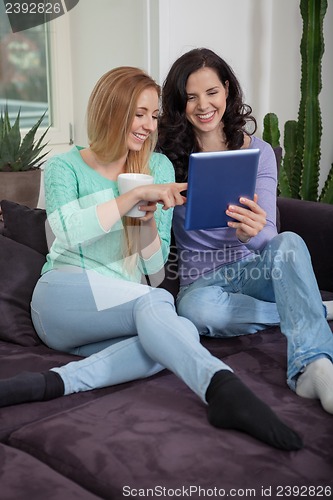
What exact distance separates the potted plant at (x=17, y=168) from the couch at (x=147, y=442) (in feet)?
2.15

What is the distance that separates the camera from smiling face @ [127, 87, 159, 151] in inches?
75.2

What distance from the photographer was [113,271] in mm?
1957

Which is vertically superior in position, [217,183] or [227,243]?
[217,183]

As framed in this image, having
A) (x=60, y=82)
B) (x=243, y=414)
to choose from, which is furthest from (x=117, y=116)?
(x=60, y=82)

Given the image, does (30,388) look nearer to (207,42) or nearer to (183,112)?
(183,112)

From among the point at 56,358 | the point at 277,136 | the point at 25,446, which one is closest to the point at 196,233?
the point at 56,358

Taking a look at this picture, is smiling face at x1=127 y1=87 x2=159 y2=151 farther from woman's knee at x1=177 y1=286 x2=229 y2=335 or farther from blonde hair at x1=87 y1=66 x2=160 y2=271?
woman's knee at x1=177 y1=286 x2=229 y2=335

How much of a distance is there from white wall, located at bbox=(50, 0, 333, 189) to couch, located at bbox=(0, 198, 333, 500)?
5.03 ft

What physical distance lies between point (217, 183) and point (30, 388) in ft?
2.12

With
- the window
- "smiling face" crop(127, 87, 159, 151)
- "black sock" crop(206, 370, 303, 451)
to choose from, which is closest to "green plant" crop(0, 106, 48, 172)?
the window

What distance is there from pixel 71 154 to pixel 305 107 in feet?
5.23

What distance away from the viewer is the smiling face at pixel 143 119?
1909mm

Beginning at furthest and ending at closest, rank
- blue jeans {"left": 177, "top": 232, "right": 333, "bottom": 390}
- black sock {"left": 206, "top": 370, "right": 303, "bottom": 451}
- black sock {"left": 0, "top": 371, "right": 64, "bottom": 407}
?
1. blue jeans {"left": 177, "top": 232, "right": 333, "bottom": 390}
2. black sock {"left": 0, "top": 371, "right": 64, "bottom": 407}
3. black sock {"left": 206, "top": 370, "right": 303, "bottom": 451}

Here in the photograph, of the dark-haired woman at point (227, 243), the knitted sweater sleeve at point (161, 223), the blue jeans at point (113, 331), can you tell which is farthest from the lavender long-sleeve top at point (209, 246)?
the blue jeans at point (113, 331)
